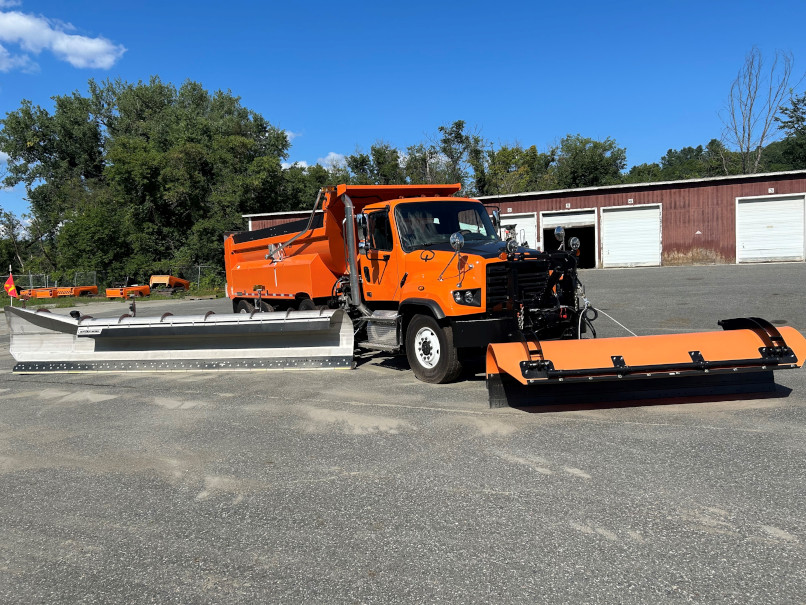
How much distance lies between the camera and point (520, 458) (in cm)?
490

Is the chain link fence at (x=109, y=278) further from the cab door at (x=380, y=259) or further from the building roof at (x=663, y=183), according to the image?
the cab door at (x=380, y=259)

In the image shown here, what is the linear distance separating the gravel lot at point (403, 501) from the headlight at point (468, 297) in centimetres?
108

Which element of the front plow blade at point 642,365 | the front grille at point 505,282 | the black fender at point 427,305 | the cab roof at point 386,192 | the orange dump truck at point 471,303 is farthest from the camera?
the cab roof at point 386,192

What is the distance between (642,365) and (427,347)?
2.75 m

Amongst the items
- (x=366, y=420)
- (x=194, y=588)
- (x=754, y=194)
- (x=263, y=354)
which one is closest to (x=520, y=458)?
(x=366, y=420)

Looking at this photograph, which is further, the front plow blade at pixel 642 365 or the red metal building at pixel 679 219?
the red metal building at pixel 679 219

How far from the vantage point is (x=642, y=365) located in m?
6.05

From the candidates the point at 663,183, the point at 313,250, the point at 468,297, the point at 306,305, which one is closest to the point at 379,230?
the point at 468,297

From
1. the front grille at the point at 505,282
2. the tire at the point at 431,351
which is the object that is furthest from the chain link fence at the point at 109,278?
the front grille at the point at 505,282

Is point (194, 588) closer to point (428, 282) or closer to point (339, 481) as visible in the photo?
point (339, 481)

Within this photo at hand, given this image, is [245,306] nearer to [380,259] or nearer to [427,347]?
[380,259]

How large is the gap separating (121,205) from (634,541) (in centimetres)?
5183

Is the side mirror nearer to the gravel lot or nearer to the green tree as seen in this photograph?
the gravel lot

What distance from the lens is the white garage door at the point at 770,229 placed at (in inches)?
1235
